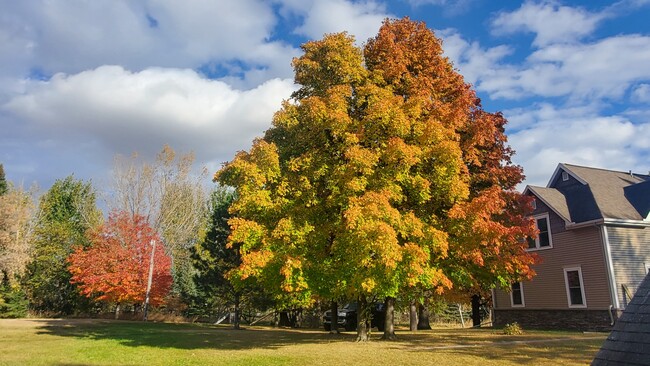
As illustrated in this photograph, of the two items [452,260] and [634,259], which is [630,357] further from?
[634,259]

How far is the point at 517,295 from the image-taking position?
27.7 metres

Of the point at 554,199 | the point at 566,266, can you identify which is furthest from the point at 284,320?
the point at 554,199

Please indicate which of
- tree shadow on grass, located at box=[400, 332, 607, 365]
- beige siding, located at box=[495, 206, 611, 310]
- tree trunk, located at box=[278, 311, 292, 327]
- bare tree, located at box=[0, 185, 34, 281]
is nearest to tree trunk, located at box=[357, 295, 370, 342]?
tree shadow on grass, located at box=[400, 332, 607, 365]

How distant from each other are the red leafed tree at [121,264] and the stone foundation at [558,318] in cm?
2315

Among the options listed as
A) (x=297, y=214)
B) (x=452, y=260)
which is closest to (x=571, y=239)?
(x=452, y=260)

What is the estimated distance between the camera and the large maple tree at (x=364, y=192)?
1382cm

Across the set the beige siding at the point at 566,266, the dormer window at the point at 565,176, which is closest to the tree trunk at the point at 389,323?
the beige siding at the point at 566,266

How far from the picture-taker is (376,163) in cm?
1501

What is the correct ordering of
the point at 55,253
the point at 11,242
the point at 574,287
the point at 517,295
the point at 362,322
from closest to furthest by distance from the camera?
the point at 362,322, the point at 574,287, the point at 517,295, the point at 11,242, the point at 55,253

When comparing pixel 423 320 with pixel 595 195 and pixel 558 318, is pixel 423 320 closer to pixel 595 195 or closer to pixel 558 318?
pixel 558 318

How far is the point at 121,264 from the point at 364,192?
2346 centimetres

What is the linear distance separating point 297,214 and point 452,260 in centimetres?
598

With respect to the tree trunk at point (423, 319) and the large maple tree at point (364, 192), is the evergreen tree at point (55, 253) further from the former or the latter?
the large maple tree at point (364, 192)

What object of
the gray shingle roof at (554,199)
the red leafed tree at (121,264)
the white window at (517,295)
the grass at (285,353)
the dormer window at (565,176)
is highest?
the dormer window at (565,176)
